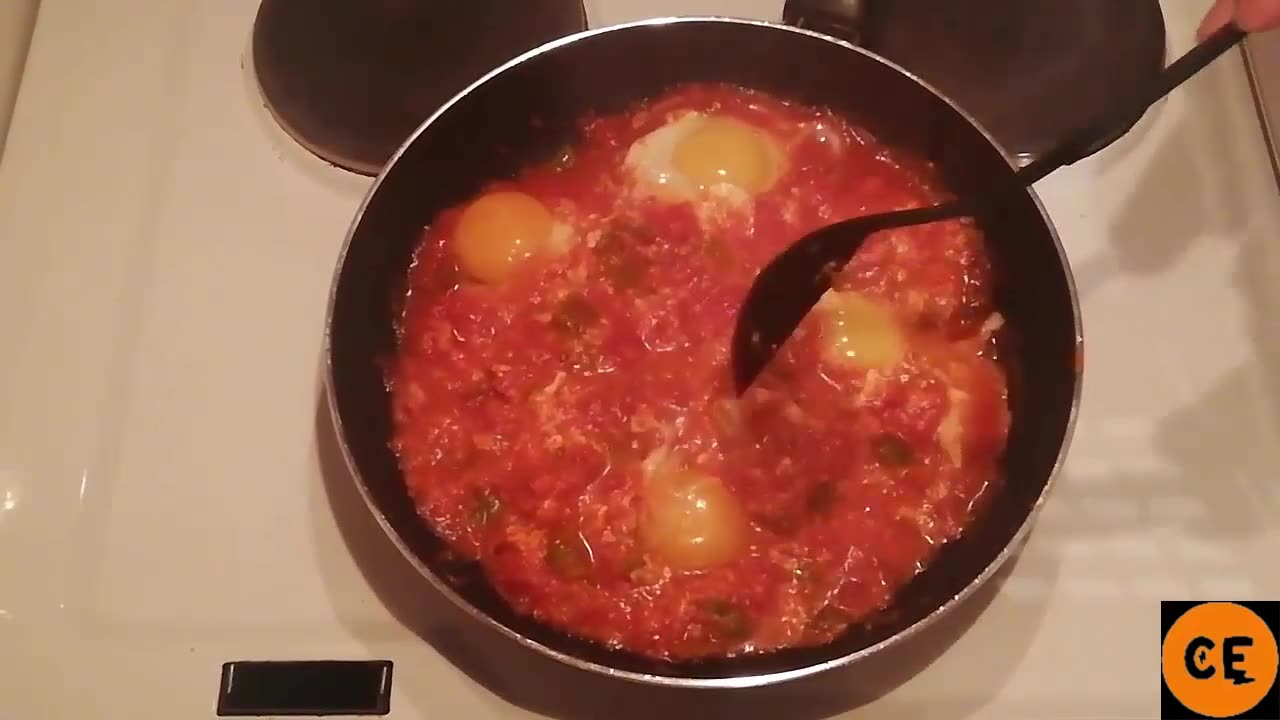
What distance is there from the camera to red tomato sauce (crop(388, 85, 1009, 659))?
134 centimetres

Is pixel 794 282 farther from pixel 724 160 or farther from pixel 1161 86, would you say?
pixel 1161 86

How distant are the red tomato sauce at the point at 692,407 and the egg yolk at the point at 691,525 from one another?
0.01 metres

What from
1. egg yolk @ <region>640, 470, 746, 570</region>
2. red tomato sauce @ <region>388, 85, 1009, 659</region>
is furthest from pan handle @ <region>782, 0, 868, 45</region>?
egg yolk @ <region>640, 470, 746, 570</region>

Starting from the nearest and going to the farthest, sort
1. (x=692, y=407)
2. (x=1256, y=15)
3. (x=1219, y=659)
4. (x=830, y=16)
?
(x=1256, y=15) < (x=1219, y=659) < (x=692, y=407) < (x=830, y=16)

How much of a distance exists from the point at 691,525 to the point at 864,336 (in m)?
0.35

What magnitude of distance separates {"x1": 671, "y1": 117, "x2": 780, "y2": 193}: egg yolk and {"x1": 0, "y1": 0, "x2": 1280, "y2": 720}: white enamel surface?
42 cm

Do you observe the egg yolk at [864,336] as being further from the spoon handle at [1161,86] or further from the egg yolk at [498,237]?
the egg yolk at [498,237]

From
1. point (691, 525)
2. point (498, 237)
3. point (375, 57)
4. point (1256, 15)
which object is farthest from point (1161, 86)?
point (375, 57)

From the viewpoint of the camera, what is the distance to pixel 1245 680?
1305mm

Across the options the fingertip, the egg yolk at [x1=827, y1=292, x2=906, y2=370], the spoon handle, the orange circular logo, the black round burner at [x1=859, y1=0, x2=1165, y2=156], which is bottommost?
the orange circular logo

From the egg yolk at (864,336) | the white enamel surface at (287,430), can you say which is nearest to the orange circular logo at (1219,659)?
the white enamel surface at (287,430)

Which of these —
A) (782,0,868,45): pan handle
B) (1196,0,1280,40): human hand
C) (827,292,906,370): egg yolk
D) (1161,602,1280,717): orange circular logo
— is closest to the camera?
(1196,0,1280,40): human hand

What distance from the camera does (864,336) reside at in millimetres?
1463

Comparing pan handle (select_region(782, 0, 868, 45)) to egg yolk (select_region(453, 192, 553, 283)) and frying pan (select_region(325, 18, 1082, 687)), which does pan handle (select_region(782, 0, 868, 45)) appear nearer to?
frying pan (select_region(325, 18, 1082, 687))
